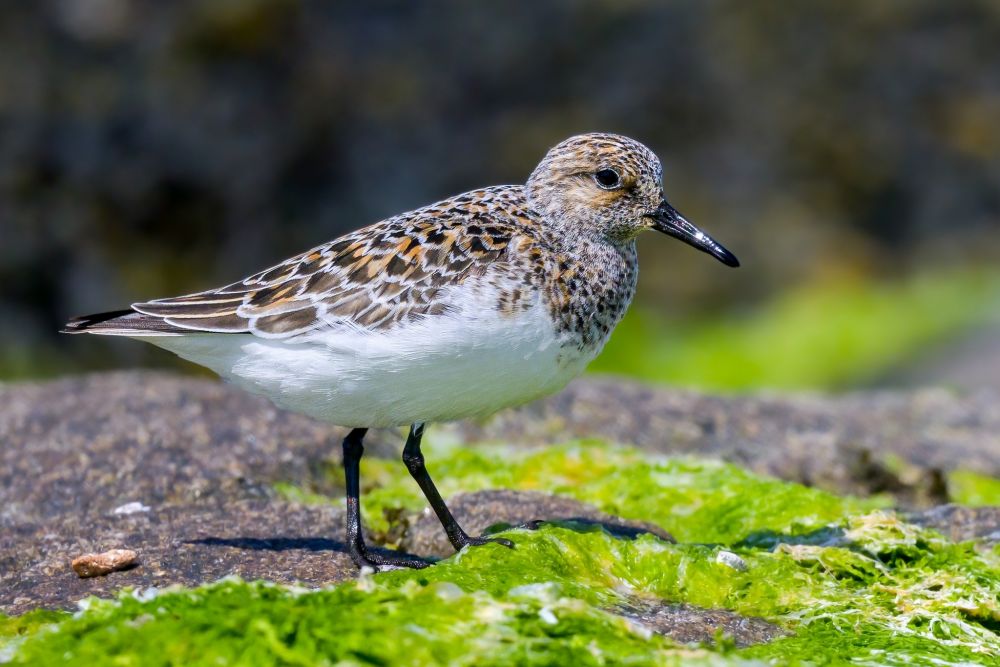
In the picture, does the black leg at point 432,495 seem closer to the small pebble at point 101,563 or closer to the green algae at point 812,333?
the small pebble at point 101,563

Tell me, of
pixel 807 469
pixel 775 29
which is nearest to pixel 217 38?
pixel 775 29

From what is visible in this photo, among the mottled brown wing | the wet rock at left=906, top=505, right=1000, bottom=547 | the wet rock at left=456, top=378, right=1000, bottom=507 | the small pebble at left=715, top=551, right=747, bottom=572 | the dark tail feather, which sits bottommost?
the small pebble at left=715, top=551, right=747, bottom=572

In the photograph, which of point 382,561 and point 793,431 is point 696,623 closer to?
point 382,561

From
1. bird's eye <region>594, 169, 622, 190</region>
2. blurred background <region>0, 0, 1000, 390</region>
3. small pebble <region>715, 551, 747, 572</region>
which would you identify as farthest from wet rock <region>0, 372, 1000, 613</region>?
blurred background <region>0, 0, 1000, 390</region>

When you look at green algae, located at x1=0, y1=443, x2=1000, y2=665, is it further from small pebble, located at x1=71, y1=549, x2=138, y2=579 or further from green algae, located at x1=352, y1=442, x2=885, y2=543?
small pebble, located at x1=71, y1=549, x2=138, y2=579

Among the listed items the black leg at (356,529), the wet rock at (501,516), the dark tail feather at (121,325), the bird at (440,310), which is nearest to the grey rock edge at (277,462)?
the wet rock at (501,516)

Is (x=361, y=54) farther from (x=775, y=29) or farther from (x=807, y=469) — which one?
(x=807, y=469)

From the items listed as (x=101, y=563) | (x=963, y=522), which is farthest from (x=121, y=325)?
(x=963, y=522)
